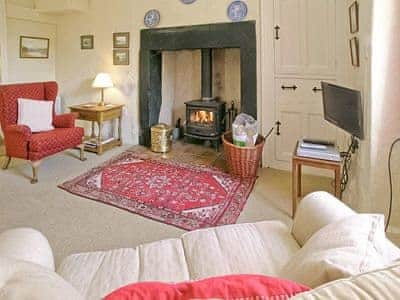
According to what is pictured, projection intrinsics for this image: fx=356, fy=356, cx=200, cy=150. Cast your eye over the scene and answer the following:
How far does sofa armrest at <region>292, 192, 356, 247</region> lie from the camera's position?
1.57 m

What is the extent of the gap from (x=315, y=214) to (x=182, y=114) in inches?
182

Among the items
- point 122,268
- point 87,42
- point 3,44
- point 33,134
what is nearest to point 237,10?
point 87,42

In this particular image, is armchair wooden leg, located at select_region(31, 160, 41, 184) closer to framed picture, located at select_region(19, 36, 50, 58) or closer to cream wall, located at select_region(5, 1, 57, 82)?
cream wall, located at select_region(5, 1, 57, 82)

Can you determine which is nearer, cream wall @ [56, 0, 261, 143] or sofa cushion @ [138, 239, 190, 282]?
sofa cushion @ [138, 239, 190, 282]

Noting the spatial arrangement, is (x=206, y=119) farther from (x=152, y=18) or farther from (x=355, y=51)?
(x=355, y=51)

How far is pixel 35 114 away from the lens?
14.3 feet

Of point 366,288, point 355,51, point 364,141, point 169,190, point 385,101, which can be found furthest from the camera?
point 169,190

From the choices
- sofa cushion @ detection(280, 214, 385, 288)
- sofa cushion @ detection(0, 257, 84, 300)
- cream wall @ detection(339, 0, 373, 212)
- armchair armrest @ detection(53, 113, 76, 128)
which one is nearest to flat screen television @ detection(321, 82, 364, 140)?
cream wall @ detection(339, 0, 373, 212)

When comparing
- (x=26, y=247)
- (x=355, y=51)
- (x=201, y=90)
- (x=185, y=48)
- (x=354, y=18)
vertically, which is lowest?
(x=26, y=247)

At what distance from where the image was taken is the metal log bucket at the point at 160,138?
5.12 m

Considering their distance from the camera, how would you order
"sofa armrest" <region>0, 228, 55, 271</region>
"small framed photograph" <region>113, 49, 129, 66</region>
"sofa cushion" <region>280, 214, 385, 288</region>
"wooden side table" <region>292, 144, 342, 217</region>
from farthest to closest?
"small framed photograph" <region>113, 49, 129, 66</region> < "wooden side table" <region>292, 144, 342, 217</region> < "sofa armrest" <region>0, 228, 55, 271</region> < "sofa cushion" <region>280, 214, 385, 288</region>

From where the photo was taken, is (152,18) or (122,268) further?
(152,18)

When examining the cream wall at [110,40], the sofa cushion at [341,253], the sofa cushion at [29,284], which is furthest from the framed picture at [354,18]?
the sofa cushion at [29,284]

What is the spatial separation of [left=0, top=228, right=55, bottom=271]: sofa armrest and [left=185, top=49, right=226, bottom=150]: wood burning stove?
149 inches
